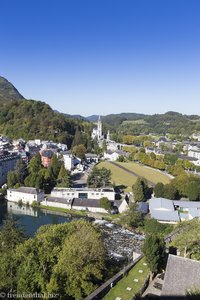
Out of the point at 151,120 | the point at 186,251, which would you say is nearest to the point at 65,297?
the point at 186,251

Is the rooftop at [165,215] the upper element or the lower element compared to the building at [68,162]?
lower

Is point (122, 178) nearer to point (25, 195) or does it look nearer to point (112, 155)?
point (25, 195)

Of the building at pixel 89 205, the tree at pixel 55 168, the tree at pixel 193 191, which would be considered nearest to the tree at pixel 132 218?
the building at pixel 89 205

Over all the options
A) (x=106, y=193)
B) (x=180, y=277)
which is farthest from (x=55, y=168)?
(x=180, y=277)

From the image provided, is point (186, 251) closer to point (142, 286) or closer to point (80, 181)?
point (142, 286)

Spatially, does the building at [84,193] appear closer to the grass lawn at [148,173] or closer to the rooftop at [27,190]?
the rooftop at [27,190]

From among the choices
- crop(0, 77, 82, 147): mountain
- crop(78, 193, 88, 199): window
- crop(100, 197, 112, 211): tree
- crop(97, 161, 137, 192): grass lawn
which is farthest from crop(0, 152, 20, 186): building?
crop(0, 77, 82, 147): mountain
